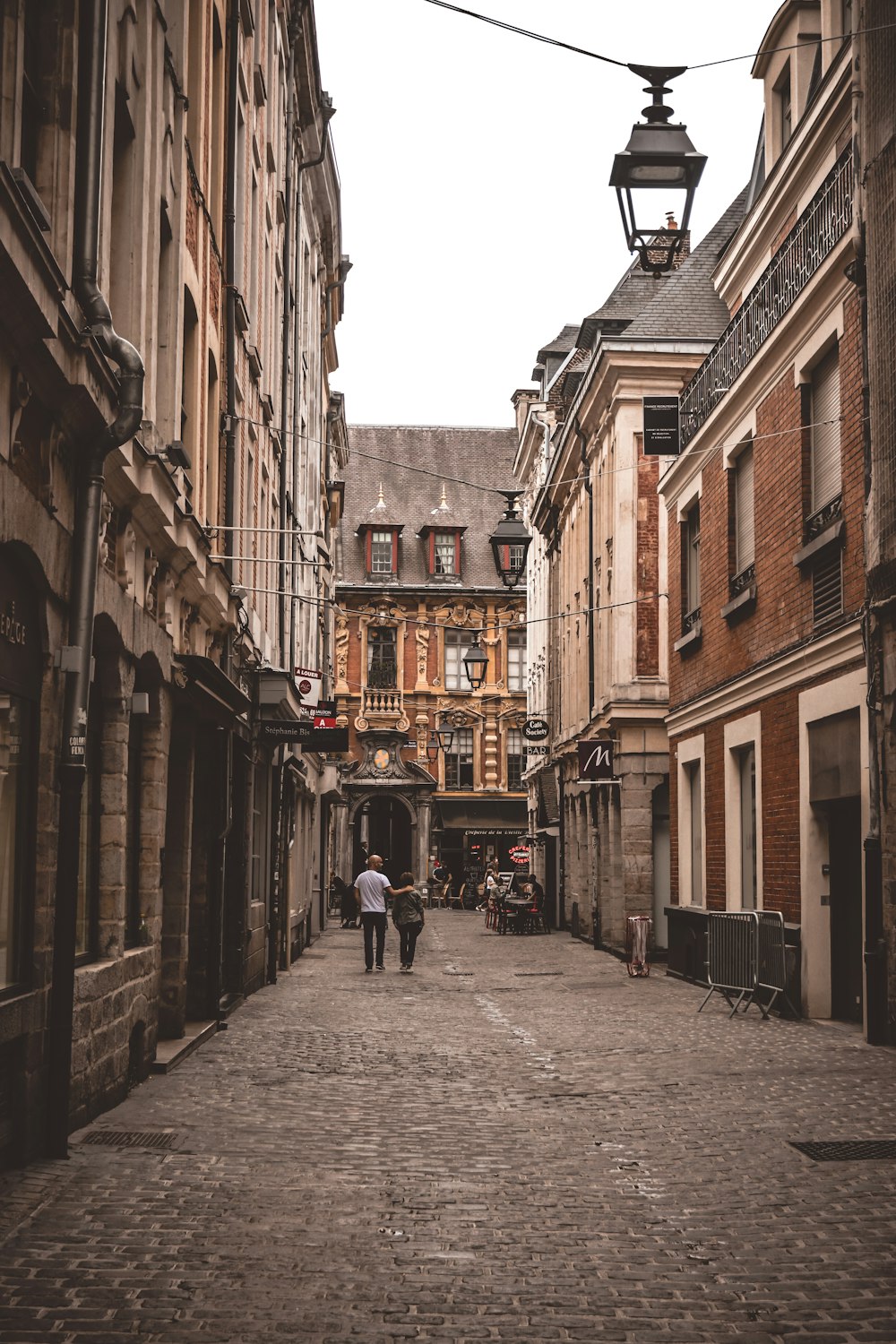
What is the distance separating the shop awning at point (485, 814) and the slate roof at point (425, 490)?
815 centimetres

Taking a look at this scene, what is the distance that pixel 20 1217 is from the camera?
277 inches

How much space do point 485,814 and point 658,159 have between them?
5238 centimetres

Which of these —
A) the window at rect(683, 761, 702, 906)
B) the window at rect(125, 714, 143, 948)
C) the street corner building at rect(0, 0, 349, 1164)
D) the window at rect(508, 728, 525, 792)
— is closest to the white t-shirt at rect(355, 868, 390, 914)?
the street corner building at rect(0, 0, 349, 1164)

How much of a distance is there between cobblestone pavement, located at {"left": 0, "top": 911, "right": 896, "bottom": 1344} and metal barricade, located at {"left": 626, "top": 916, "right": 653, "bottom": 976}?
803cm

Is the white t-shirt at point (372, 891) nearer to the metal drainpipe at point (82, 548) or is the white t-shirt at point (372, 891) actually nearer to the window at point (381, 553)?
the metal drainpipe at point (82, 548)

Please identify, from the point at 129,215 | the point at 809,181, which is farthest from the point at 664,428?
the point at 129,215

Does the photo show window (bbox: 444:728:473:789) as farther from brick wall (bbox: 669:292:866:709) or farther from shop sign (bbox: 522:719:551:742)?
brick wall (bbox: 669:292:866:709)

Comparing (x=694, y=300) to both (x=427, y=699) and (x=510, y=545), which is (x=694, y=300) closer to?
(x=510, y=545)

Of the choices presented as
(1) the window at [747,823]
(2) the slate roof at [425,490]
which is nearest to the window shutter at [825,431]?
(1) the window at [747,823]

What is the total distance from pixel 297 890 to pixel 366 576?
35252mm

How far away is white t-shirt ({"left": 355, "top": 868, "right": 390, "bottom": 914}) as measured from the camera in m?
24.0

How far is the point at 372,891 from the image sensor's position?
954 inches

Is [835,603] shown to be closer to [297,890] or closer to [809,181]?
[809,181]

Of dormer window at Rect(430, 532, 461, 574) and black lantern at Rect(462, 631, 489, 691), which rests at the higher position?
dormer window at Rect(430, 532, 461, 574)
